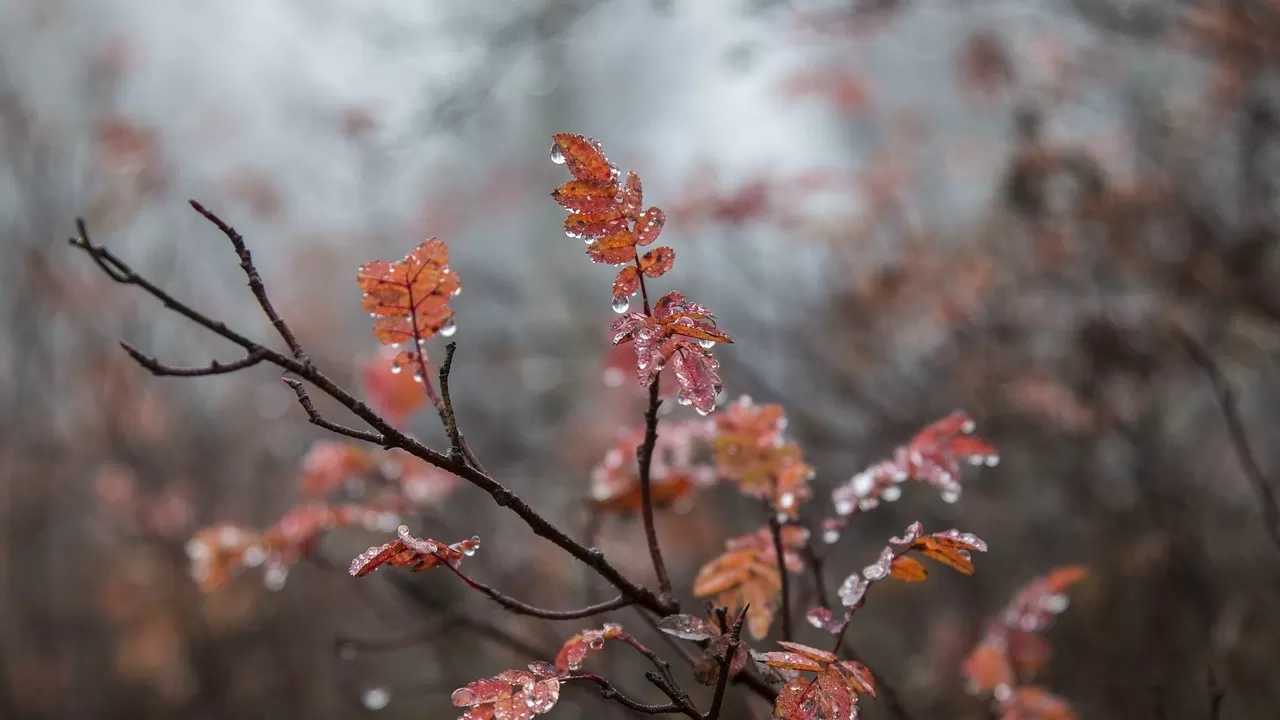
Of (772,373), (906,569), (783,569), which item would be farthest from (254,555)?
(772,373)

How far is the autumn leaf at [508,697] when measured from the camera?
716 mm

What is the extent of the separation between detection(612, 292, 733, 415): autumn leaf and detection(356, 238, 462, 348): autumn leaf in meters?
0.20

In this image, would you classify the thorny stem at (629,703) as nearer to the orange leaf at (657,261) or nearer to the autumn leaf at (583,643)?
the autumn leaf at (583,643)

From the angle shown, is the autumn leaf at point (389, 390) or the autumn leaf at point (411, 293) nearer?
the autumn leaf at point (411, 293)

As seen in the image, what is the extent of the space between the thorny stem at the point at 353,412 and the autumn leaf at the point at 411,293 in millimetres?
112

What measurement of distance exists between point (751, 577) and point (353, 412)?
55cm

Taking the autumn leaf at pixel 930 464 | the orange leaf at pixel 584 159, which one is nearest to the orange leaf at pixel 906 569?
the autumn leaf at pixel 930 464

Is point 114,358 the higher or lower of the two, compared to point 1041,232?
higher

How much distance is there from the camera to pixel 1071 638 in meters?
2.61

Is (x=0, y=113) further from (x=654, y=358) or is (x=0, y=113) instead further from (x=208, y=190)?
(x=654, y=358)

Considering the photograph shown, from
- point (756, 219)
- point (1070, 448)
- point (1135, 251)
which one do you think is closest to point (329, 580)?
point (756, 219)

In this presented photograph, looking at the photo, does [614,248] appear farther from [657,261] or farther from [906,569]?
[906,569]

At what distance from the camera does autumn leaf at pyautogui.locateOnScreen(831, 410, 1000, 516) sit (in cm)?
98

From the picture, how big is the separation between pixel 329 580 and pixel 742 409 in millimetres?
3817
